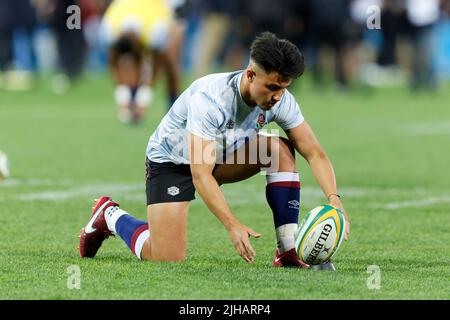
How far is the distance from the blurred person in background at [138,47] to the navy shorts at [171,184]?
7.84m

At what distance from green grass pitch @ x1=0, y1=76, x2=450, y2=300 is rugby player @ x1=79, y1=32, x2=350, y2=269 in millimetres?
166

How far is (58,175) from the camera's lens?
35.4ft

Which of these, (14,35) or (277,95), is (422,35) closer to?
(14,35)

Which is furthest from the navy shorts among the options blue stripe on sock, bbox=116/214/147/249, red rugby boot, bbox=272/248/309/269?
red rugby boot, bbox=272/248/309/269

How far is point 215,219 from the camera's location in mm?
8422

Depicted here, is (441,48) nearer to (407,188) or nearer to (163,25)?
(163,25)

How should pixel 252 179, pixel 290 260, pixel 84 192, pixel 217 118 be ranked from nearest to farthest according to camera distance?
1. pixel 217 118
2. pixel 290 260
3. pixel 84 192
4. pixel 252 179

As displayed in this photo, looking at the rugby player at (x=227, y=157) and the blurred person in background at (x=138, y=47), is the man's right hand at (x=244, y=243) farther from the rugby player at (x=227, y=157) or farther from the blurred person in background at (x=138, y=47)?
the blurred person in background at (x=138, y=47)

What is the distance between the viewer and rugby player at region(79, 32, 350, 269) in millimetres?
6066

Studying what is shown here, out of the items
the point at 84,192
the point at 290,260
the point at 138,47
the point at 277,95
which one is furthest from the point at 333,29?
Answer: the point at 277,95

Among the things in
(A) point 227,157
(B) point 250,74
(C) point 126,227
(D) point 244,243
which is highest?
(B) point 250,74

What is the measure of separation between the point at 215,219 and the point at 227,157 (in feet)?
5.55

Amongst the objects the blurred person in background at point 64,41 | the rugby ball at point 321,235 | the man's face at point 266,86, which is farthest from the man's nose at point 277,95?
the blurred person in background at point 64,41

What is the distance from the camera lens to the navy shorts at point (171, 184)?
22.3ft
